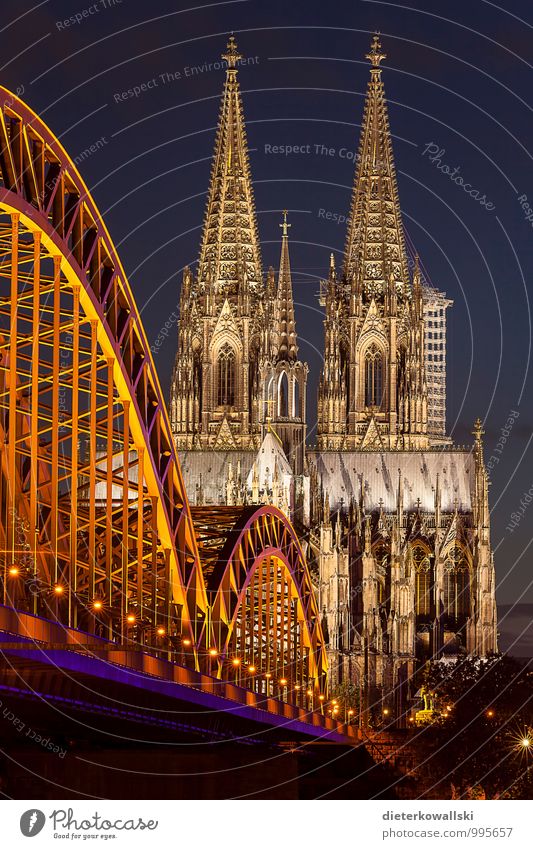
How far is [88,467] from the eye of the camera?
52344 mm

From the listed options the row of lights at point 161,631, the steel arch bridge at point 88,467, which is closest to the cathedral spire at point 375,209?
the row of lights at point 161,631

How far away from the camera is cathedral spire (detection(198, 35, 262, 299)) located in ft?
550

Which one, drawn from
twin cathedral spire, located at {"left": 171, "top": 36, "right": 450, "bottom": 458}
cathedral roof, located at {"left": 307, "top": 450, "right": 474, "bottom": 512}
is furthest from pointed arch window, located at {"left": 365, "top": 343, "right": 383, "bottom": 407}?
cathedral roof, located at {"left": 307, "top": 450, "right": 474, "bottom": 512}

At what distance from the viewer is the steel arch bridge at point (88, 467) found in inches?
1789

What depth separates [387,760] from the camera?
9800cm

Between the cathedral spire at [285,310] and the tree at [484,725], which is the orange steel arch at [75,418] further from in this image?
the cathedral spire at [285,310]

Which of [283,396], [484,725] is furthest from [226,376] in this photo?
[484,725]

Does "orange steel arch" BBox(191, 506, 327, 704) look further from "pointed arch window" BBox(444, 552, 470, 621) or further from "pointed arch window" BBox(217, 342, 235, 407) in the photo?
"pointed arch window" BBox(217, 342, 235, 407)

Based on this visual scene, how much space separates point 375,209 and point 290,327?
1165cm
